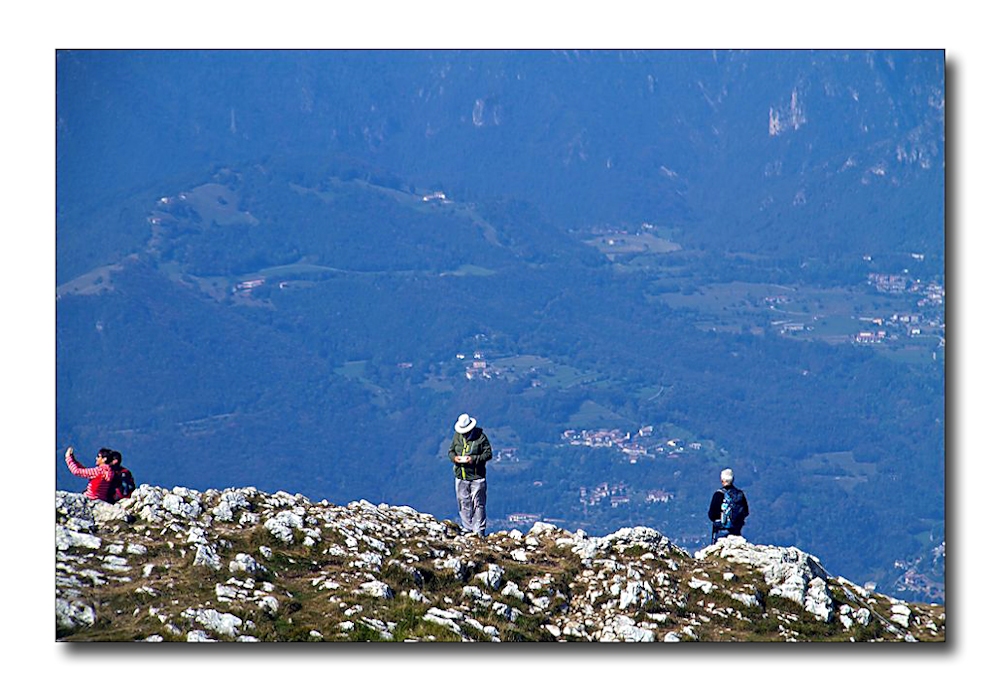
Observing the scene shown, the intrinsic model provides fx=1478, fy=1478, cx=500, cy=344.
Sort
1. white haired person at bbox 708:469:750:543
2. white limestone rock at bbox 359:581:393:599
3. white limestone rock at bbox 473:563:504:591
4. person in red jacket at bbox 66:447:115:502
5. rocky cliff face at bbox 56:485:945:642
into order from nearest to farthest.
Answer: rocky cliff face at bbox 56:485:945:642, white limestone rock at bbox 359:581:393:599, white limestone rock at bbox 473:563:504:591, person in red jacket at bbox 66:447:115:502, white haired person at bbox 708:469:750:543

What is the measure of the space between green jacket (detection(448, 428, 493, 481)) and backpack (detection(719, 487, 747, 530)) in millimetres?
4377

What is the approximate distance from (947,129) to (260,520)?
14729mm

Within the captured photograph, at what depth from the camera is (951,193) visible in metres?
28.0

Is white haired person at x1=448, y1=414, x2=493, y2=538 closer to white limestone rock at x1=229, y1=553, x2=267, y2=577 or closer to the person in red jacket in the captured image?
white limestone rock at x1=229, y1=553, x2=267, y2=577

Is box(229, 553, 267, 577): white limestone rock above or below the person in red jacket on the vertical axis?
below

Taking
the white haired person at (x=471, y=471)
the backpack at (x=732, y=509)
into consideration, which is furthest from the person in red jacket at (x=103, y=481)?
the backpack at (x=732, y=509)

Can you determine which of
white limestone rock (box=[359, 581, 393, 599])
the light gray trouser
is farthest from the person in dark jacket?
the light gray trouser

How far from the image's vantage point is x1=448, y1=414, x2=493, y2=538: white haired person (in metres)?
27.4

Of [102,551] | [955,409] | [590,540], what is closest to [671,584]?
[590,540]

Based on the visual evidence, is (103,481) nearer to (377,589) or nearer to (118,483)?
(118,483)

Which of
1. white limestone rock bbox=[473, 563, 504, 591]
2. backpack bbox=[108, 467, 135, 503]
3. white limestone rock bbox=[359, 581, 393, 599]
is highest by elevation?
backpack bbox=[108, 467, 135, 503]

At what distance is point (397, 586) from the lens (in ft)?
79.5

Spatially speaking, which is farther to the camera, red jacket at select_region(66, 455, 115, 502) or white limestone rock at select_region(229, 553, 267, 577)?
red jacket at select_region(66, 455, 115, 502)

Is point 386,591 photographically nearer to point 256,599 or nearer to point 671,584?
point 256,599
